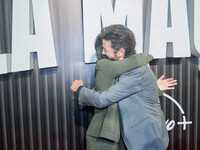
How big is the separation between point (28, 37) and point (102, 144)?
109 centimetres

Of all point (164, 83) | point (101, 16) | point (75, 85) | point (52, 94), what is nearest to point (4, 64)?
point (52, 94)

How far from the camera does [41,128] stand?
2090mm

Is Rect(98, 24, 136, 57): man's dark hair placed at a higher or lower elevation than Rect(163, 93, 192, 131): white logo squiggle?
higher

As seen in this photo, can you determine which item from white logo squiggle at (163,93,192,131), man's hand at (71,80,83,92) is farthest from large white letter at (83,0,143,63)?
white logo squiggle at (163,93,192,131)

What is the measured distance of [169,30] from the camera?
2.11 meters

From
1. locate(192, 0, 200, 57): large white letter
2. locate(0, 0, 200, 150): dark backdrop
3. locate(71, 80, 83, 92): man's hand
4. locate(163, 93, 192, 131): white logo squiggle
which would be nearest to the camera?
locate(71, 80, 83, 92): man's hand

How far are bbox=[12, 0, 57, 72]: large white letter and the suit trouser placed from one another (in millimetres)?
767

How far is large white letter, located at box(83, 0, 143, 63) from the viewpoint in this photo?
6.61 feet

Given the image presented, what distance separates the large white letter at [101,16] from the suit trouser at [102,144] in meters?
0.73

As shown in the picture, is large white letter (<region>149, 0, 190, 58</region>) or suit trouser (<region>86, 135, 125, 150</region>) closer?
suit trouser (<region>86, 135, 125, 150</region>)

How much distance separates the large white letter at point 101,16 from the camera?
2.01 metres

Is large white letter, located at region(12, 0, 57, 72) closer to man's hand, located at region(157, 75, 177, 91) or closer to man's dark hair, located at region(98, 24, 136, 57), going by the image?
man's dark hair, located at region(98, 24, 136, 57)

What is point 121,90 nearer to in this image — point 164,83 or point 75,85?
point 75,85

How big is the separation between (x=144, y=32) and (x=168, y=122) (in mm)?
976
